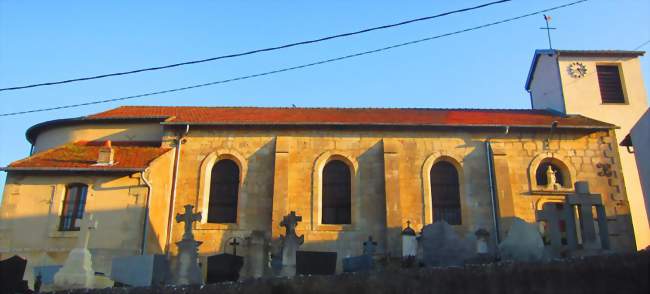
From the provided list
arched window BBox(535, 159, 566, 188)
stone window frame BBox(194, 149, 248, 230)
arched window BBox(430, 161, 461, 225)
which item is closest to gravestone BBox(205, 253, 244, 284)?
stone window frame BBox(194, 149, 248, 230)

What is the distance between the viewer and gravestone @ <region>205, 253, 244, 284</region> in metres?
16.6

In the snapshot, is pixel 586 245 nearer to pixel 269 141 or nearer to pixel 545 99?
pixel 269 141

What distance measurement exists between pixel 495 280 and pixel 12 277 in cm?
930

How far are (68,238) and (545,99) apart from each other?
19.2 metres

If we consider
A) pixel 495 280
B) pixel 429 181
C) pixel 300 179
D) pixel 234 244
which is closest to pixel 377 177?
pixel 429 181

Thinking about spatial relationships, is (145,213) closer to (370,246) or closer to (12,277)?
(12,277)

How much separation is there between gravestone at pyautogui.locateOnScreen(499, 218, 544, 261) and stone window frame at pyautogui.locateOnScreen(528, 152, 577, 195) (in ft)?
26.0

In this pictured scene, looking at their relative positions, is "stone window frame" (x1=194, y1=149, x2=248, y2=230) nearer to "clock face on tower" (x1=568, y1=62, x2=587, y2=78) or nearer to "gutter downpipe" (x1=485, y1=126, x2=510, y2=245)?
"gutter downpipe" (x1=485, y1=126, x2=510, y2=245)

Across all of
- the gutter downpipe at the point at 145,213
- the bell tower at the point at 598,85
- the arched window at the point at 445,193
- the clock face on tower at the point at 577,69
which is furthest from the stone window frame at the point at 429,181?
the gutter downpipe at the point at 145,213

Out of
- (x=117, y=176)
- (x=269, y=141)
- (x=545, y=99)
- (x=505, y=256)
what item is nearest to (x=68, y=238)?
(x=117, y=176)

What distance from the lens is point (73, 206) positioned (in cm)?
1652

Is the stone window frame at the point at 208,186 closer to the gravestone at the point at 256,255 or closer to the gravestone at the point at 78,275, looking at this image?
the gravestone at the point at 256,255

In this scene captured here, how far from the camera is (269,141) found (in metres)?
18.8

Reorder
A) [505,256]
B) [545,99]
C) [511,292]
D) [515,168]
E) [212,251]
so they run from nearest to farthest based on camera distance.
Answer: [511,292], [505,256], [212,251], [515,168], [545,99]
